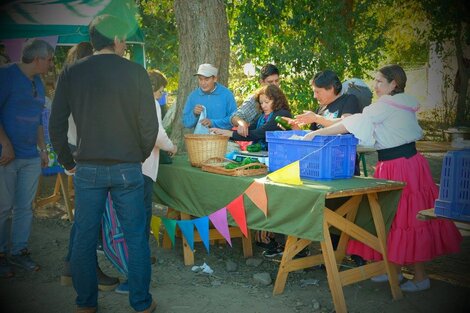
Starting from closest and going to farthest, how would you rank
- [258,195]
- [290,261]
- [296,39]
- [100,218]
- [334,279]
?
[100,218] → [334,279] → [258,195] → [290,261] → [296,39]

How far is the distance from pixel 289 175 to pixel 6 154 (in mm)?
2362

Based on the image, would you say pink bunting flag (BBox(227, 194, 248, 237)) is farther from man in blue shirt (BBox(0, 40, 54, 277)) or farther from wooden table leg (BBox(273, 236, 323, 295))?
man in blue shirt (BBox(0, 40, 54, 277))

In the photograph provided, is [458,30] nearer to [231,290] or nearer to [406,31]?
[406,31]

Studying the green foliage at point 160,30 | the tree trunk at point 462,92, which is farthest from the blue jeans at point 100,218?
the tree trunk at point 462,92

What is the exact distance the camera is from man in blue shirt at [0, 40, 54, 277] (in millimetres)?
4590

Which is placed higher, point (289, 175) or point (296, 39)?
point (296, 39)

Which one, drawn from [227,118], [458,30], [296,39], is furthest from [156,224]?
[458,30]

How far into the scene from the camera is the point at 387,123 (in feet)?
13.2

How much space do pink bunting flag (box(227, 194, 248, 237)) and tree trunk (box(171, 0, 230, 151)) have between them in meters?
2.54

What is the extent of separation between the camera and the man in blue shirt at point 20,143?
15.1ft

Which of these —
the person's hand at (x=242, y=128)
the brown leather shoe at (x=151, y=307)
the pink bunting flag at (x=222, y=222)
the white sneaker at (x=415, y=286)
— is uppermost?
the person's hand at (x=242, y=128)

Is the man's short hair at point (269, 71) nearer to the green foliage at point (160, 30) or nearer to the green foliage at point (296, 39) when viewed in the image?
the green foliage at point (296, 39)

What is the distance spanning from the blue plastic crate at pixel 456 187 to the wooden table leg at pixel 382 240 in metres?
0.80

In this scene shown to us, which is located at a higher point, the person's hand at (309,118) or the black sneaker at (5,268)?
the person's hand at (309,118)
